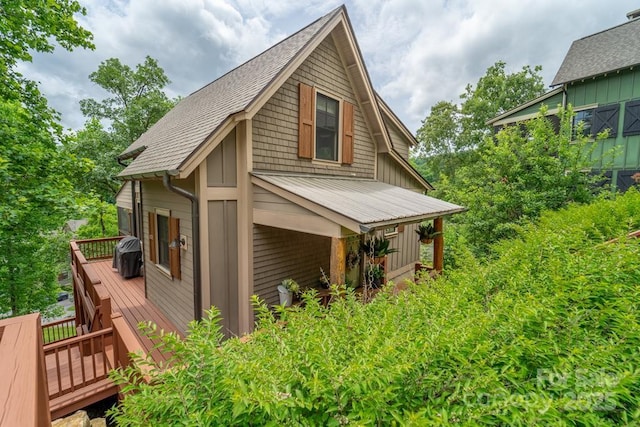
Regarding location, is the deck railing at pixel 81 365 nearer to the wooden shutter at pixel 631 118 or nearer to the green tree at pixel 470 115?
the wooden shutter at pixel 631 118

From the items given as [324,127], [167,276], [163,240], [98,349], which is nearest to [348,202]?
[324,127]

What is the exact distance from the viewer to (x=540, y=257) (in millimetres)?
2682

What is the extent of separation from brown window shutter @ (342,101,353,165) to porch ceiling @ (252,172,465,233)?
660mm

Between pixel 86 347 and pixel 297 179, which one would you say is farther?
pixel 297 179

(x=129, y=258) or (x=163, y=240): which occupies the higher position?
(x=163, y=240)

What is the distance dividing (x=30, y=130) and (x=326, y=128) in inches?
300

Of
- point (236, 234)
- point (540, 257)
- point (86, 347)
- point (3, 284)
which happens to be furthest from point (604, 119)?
point (3, 284)

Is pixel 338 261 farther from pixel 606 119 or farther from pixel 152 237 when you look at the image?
pixel 606 119

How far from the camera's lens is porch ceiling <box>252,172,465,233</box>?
4.11 m

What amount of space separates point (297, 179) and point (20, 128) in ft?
23.6

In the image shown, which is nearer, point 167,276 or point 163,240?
point 167,276

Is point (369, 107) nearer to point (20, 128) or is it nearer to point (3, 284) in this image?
point (20, 128)

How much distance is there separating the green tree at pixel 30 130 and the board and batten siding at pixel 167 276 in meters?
2.12

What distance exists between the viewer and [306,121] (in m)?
6.02
